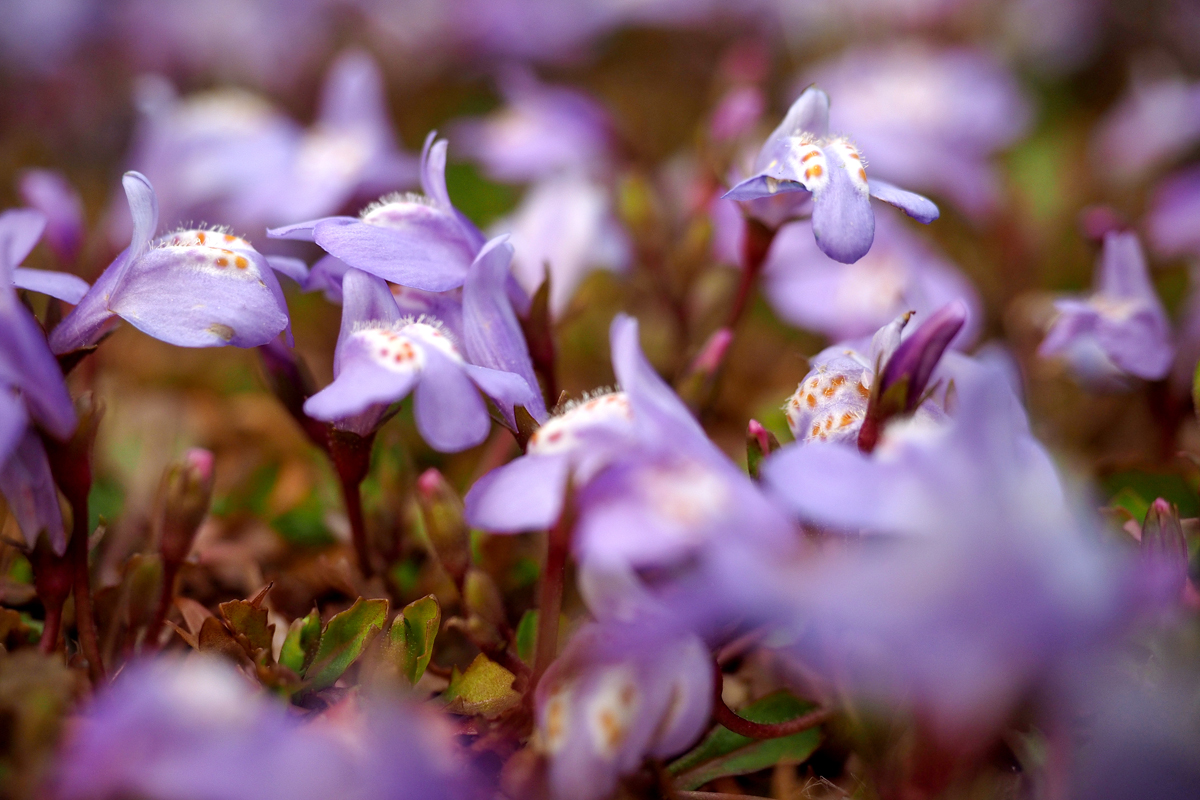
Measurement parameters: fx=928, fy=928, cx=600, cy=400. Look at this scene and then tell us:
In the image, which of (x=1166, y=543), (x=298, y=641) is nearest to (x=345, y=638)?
(x=298, y=641)

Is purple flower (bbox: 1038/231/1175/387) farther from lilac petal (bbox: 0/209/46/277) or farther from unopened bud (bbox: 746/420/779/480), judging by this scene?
lilac petal (bbox: 0/209/46/277)

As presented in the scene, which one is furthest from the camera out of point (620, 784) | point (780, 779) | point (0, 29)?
point (0, 29)

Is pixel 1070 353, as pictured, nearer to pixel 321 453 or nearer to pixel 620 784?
pixel 620 784

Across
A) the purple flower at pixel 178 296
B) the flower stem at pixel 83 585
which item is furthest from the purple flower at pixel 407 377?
the flower stem at pixel 83 585

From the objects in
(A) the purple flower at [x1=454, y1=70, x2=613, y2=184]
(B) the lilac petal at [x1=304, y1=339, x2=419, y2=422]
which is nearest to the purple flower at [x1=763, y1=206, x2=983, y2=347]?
(A) the purple flower at [x1=454, y1=70, x2=613, y2=184]

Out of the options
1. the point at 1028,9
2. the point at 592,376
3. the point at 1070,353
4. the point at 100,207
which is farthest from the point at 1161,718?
the point at 1028,9
